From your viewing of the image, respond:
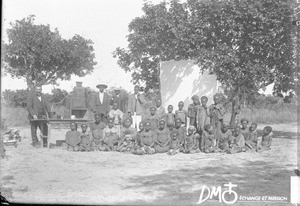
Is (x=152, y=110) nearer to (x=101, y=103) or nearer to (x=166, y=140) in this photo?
(x=166, y=140)

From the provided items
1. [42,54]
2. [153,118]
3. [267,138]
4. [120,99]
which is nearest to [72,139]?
[153,118]

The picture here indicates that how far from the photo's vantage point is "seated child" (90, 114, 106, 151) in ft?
31.0

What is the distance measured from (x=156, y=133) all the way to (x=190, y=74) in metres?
3.35

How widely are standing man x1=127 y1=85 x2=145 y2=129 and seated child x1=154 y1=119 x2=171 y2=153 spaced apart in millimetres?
1698

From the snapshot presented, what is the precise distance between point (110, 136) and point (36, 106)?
6.74 ft

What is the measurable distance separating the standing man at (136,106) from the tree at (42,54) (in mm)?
11241

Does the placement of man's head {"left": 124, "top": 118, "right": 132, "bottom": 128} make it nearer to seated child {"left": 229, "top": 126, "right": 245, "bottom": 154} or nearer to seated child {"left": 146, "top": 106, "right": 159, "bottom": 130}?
seated child {"left": 146, "top": 106, "right": 159, "bottom": 130}

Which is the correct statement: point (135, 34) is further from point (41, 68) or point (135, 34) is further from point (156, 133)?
point (41, 68)

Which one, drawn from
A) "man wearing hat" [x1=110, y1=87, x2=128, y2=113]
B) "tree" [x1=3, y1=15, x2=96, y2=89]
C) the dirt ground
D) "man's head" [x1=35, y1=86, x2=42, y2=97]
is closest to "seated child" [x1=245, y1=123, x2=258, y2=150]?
the dirt ground

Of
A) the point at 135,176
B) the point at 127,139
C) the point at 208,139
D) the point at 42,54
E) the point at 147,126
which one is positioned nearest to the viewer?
the point at 135,176

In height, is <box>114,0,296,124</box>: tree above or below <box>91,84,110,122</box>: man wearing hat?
above

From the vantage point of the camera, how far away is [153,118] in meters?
9.97

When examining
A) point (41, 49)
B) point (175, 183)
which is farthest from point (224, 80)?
point (41, 49)

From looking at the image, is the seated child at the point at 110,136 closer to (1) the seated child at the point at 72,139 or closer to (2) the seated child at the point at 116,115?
(2) the seated child at the point at 116,115
